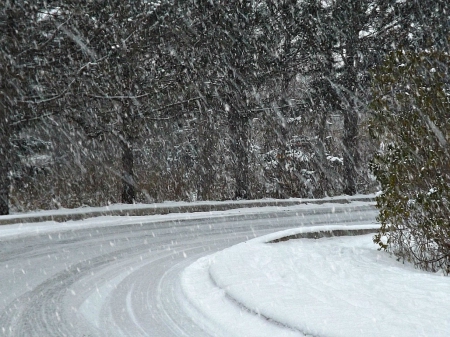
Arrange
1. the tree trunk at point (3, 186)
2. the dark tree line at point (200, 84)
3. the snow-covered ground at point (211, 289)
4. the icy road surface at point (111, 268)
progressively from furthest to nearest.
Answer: the dark tree line at point (200, 84)
the tree trunk at point (3, 186)
the icy road surface at point (111, 268)
the snow-covered ground at point (211, 289)

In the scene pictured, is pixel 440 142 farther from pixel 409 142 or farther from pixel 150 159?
pixel 150 159

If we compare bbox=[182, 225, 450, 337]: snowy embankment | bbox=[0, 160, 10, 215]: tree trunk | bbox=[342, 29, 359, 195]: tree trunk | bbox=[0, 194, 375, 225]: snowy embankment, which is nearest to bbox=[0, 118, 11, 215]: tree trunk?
bbox=[0, 160, 10, 215]: tree trunk

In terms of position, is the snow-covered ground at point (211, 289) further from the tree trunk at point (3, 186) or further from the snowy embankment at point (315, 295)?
the tree trunk at point (3, 186)

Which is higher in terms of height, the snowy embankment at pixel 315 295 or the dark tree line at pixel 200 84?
the dark tree line at pixel 200 84

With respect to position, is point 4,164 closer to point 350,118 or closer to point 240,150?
point 240,150

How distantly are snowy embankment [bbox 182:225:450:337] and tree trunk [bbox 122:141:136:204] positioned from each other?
1174 centimetres

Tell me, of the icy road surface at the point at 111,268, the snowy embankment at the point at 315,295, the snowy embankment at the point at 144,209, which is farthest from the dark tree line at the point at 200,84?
the snowy embankment at the point at 315,295

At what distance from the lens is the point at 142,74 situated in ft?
71.1

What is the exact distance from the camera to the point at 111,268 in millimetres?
9531

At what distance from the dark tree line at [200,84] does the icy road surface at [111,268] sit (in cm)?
445

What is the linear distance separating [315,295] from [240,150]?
17.4 m

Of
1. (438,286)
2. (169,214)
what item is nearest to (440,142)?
(438,286)

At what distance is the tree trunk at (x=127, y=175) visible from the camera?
21.2 metres

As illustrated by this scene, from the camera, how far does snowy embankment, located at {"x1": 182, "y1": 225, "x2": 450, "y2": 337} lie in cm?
536
